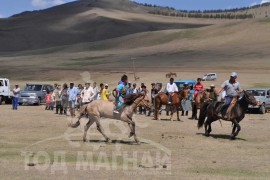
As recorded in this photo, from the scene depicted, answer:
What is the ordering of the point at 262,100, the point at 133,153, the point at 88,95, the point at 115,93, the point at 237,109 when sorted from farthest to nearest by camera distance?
1. the point at 262,100
2. the point at 88,95
3. the point at 115,93
4. the point at 237,109
5. the point at 133,153

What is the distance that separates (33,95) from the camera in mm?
39906

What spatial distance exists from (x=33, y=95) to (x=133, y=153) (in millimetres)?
26970

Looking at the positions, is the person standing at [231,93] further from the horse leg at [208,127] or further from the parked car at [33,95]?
the parked car at [33,95]

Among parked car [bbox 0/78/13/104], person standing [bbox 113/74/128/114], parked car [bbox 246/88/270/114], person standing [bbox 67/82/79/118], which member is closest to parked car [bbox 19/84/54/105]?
parked car [bbox 0/78/13/104]

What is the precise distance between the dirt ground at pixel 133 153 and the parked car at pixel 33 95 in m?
18.0

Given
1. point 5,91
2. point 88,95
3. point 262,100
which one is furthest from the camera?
point 5,91

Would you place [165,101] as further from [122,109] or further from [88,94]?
[122,109]

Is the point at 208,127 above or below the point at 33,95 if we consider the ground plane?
below

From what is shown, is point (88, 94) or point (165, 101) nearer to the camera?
point (88, 94)

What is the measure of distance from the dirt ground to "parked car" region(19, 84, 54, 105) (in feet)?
59.0

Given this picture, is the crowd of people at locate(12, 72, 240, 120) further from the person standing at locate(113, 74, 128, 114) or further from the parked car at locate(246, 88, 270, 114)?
the parked car at locate(246, 88, 270, 114)

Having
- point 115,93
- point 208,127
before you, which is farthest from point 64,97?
point 208,127

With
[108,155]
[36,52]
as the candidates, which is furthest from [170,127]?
[36,52]

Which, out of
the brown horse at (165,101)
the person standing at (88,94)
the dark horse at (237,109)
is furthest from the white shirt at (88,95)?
the dark horse at (237,109)
